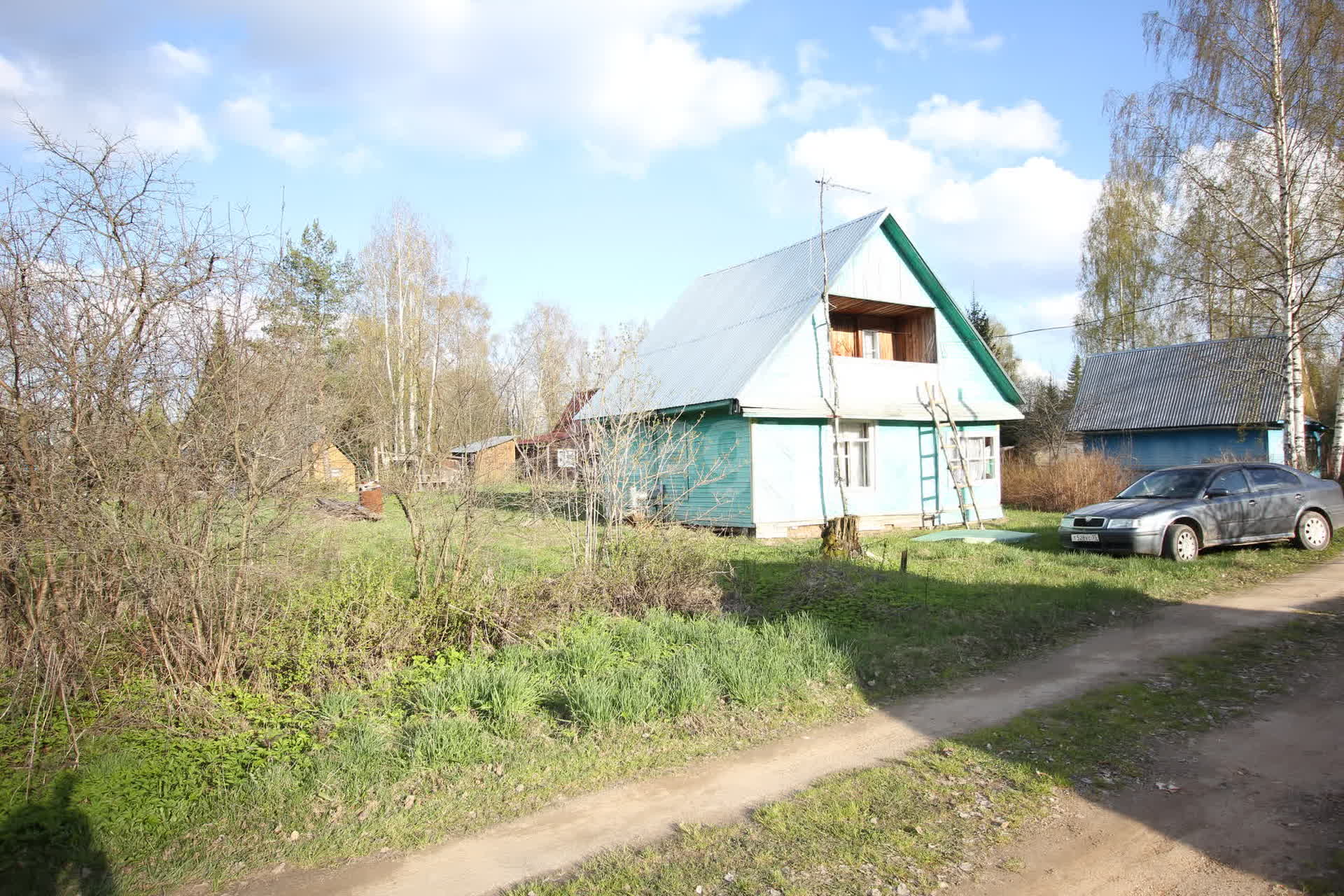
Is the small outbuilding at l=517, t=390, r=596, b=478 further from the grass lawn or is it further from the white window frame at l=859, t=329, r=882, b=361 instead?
the white window frame at l=859, t=329, r=882, b=361

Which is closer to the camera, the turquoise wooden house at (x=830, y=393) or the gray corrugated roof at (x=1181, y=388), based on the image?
the turquoise wooden house at (x=830, y=393)

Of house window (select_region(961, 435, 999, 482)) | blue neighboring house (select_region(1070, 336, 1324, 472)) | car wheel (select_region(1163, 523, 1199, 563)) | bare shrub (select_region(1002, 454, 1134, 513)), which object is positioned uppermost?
blue neighboring house (select_region(1070, 336, 1324, 472))

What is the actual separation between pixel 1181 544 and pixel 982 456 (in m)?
7.93

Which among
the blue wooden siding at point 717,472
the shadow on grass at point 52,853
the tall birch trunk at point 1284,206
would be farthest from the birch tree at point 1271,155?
the shadow on grass at point 52,853

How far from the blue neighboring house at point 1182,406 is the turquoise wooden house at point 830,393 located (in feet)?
27.9

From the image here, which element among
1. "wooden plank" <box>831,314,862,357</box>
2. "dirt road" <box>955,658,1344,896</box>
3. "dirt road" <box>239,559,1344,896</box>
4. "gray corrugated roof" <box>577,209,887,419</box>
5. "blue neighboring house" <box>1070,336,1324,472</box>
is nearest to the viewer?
"dirt road" <box>955,658,1344,896</box>

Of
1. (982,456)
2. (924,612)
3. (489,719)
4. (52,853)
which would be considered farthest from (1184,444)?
(52,853)

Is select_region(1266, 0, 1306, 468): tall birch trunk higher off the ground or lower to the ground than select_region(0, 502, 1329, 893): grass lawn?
higher

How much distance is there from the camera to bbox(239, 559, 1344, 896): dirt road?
3795 millimetres

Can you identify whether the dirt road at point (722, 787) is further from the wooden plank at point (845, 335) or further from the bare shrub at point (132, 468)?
the wooden plank at point (845, 335)

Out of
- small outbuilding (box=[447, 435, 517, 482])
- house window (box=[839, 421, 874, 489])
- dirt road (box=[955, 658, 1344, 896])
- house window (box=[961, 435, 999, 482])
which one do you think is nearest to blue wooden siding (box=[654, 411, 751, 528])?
house window (box=[839, 421, 874, 489])

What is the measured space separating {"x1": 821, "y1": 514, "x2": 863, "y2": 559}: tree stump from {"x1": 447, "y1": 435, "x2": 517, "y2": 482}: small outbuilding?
5705 millimetres

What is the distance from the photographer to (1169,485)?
41.7 feet

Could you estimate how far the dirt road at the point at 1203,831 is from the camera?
353cm
